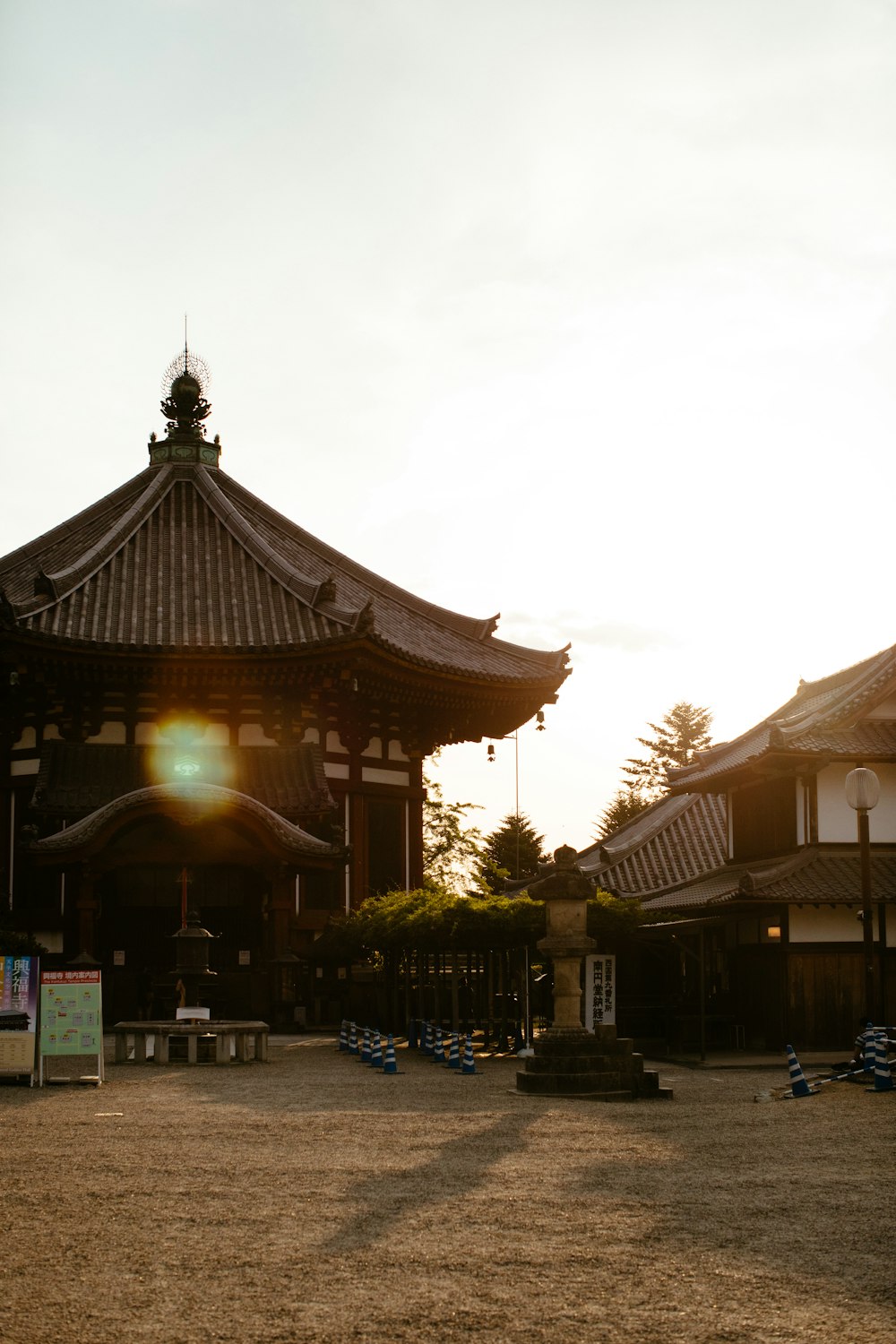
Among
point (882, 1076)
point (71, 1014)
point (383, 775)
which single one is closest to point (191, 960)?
point (71, 1014)

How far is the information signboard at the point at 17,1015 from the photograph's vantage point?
18625 mm

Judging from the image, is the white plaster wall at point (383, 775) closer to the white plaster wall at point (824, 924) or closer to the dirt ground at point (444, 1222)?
the white plaster wall at point (824, 924)

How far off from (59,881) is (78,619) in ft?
18.3

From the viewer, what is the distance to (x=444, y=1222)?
942 cm

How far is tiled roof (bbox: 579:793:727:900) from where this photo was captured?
3581 cm

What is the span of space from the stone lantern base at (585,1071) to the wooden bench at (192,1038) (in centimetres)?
588

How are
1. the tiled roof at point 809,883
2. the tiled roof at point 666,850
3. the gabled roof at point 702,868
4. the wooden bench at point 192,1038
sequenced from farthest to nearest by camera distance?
1. the tiled roof at point 666,850
2. the gabled roof at point 702,868
3. the tiled roof at point 809,883
4. the wooden bench at point 192,1038

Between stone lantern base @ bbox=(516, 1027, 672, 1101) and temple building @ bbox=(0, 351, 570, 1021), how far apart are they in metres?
10.6

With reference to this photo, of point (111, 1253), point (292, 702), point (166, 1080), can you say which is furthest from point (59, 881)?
point (111, 1253)

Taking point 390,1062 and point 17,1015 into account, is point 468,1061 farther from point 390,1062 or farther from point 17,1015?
point 17,1015

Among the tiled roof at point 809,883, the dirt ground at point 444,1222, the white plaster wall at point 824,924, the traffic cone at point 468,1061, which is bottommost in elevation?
the traffic cone at point 468,1061

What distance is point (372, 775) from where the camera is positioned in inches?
1309

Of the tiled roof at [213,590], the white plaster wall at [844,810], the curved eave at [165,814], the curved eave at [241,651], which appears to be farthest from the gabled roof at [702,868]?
the curved eave at [165,814]

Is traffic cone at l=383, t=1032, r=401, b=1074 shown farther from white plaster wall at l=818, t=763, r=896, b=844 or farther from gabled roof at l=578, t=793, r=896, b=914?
white plaster wall at l=818, t=763, r=896, b=844
